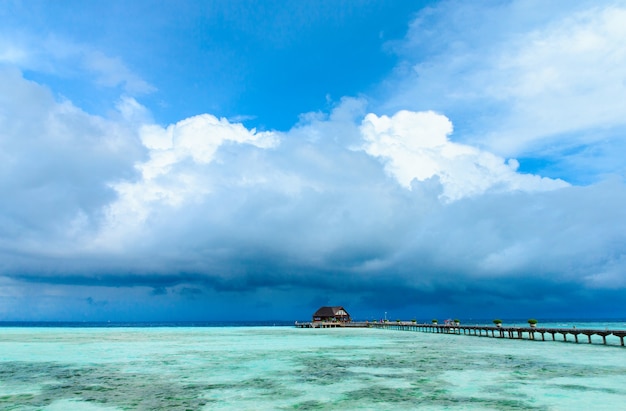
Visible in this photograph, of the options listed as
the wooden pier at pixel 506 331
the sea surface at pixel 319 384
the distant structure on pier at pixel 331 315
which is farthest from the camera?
the distant structure on pier at pixel 331 315

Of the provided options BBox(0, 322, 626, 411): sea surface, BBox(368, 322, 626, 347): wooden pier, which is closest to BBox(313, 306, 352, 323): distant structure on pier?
BBox(368, 322, 626, 347): wooden pier

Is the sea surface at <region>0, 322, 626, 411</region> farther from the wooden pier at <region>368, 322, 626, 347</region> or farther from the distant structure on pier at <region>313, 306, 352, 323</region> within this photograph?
the distant structure on pier at <region>313, 306, 352, 323</region>

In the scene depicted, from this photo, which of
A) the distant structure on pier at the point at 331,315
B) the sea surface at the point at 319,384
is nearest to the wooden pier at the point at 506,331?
the distant structure on pier at the point at 331,315

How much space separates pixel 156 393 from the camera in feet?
67.7

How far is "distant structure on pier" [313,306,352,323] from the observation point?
113m

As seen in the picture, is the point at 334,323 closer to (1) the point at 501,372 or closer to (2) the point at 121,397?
(1) the point at 501,372

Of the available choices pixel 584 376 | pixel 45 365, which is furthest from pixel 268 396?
pixel 45 365

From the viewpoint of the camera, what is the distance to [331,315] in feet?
371

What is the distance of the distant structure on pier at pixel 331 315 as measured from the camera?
113m

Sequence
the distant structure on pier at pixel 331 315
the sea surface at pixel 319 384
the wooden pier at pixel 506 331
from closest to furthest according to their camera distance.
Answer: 1. the sea surface at pixel 319 384
2. the wooden pier at pixel 506 331
3. the distant structure on pier at pixel 331 315

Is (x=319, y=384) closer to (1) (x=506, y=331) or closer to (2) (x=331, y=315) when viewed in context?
(1) (x=506, y=331)

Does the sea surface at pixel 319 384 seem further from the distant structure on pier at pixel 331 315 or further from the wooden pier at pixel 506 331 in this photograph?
the distant structure on pier at pixel 331 315

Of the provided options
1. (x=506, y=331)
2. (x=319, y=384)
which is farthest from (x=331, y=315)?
(x=319, y=384)

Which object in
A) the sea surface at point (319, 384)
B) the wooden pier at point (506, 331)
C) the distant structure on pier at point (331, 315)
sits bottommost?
the sea surface at point (319, 384)
